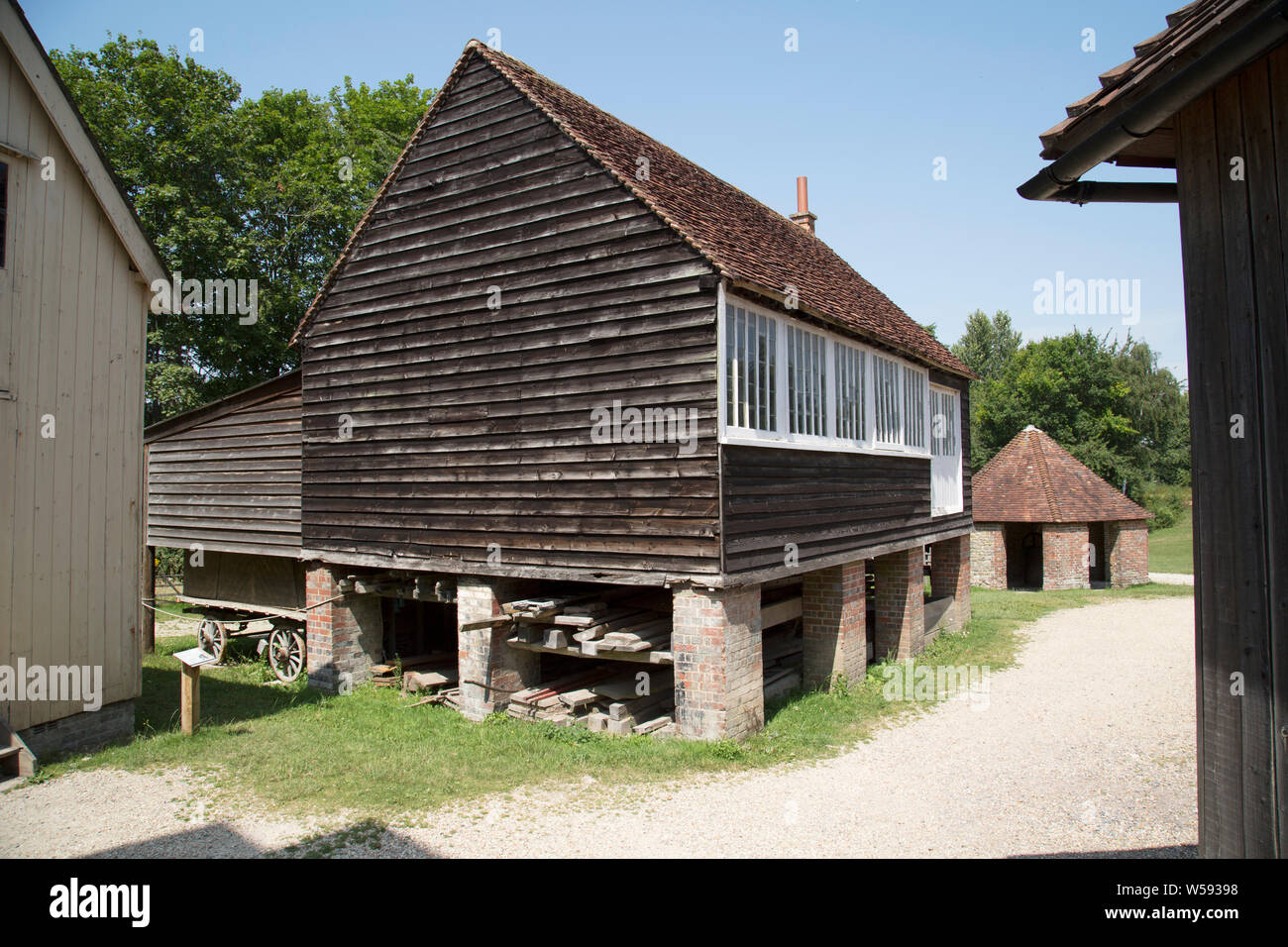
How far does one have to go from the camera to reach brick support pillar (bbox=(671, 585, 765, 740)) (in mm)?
8664

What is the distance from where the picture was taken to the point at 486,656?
10.5 m

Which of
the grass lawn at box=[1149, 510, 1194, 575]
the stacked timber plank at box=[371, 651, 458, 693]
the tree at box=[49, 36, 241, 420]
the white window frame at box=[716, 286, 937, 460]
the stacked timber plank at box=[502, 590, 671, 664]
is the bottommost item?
the grass lawn at box=[1149, 510, 1194, 575]

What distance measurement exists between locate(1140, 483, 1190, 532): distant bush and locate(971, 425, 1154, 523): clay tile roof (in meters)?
23.3

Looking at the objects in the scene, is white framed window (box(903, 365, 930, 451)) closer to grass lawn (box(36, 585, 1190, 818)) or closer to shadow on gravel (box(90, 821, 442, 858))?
grass lawn (box(36, 585, 1190, 818))

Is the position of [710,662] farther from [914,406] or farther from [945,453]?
[945,453]

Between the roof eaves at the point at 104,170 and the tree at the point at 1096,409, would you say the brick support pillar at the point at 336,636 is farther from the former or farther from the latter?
the tree at the point at 1096,409

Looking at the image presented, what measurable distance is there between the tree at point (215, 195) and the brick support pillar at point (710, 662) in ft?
74.2

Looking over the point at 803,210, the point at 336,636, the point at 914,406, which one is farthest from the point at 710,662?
the point at 803,210

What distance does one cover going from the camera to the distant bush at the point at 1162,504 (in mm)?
46188

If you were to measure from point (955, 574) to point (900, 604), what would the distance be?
167 inches

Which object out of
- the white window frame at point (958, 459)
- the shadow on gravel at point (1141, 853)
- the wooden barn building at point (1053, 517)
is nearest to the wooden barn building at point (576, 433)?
the white window frame at point (958, 459)

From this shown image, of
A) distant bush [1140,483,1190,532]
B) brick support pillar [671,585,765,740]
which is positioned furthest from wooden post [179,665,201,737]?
distant bush [1140,483,1190,532]
